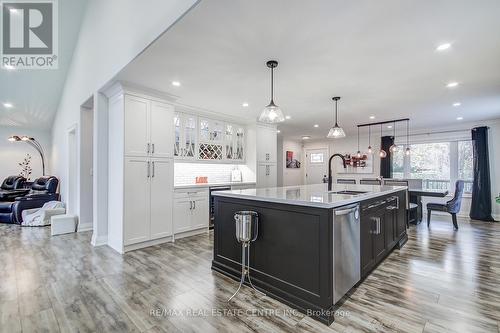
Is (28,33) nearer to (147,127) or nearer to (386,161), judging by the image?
(147,127)

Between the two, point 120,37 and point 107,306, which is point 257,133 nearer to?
point 120,37

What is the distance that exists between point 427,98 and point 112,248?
5.81m

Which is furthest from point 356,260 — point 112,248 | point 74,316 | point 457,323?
point 112,248

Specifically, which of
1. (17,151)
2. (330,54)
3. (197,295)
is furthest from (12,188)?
(330,54)

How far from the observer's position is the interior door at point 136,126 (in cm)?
359

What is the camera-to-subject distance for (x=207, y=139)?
5234 millimetres

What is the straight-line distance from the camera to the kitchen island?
2021 mm

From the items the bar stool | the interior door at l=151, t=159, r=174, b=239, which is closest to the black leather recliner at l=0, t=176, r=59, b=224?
the interior door at l=151, t=159, r=174, b=239

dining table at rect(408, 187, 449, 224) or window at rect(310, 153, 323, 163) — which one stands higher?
window at rect(310, 153, 323, 163)

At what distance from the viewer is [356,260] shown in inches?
95.6

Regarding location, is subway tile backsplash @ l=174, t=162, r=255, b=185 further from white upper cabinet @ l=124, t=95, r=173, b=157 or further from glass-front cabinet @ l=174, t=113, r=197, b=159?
white upper cabinet @ l=124, t=95, r=173, b=157

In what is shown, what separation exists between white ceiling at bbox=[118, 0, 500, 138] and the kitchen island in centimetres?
154

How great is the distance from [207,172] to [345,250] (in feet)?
12.7

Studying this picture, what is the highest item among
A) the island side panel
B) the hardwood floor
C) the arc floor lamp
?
the arc floor lamp
